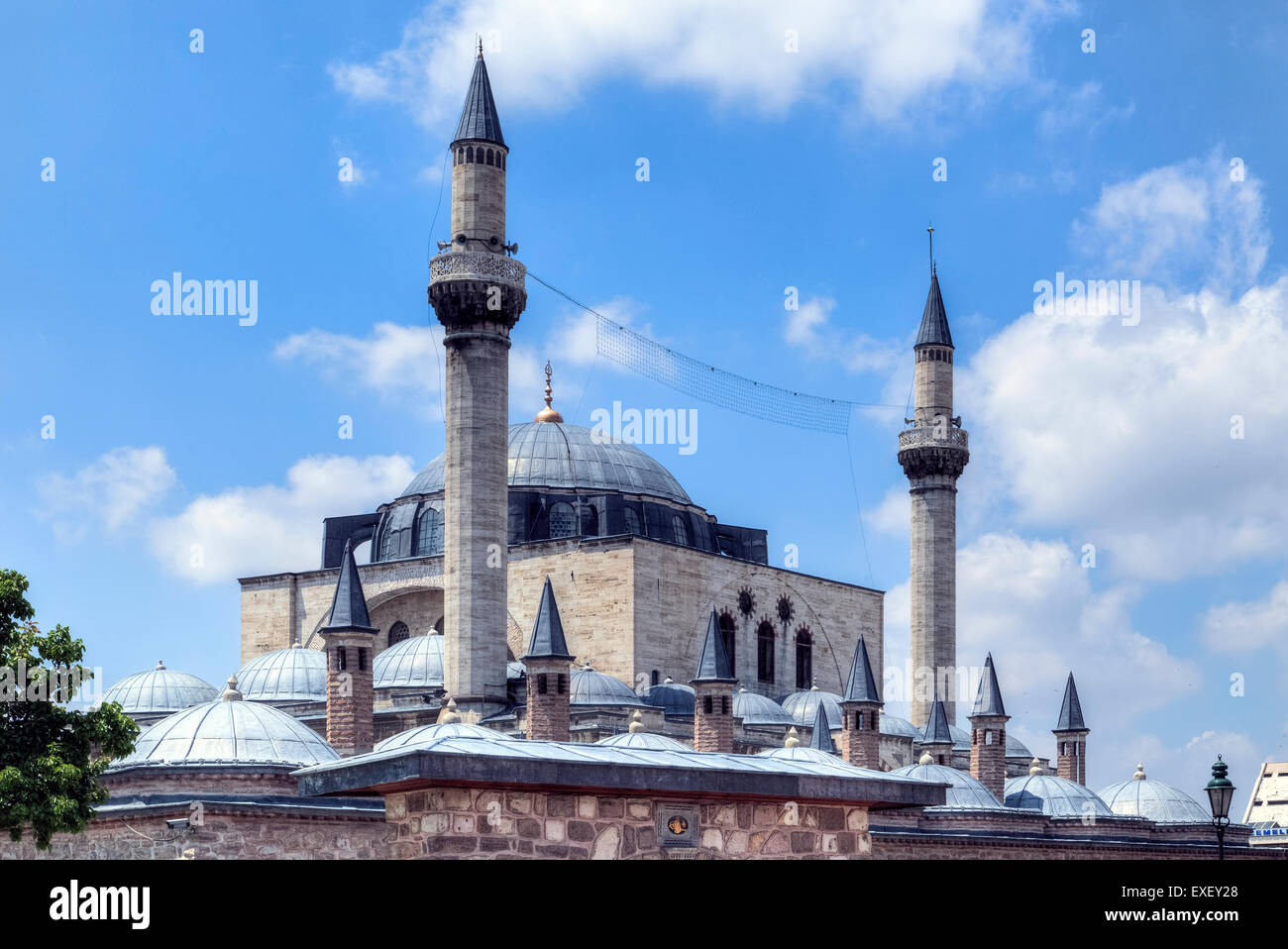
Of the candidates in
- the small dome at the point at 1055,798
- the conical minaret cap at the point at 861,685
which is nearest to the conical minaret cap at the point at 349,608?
the conical minaret cap at the point at 861,685

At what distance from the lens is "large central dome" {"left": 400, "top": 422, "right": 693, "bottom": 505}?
153ft

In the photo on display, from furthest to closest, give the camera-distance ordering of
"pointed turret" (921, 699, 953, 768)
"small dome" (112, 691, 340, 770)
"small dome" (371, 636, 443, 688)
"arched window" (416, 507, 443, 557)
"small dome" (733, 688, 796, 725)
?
"arched window" (416, 507, 443, 557)
"small dome" (733, 688, 796, 725)
"pointed turret" (921, 699, 953, 768)
"small dome" (371, 636, 443, 688)
"small dome" (112, 691, 340, 770)

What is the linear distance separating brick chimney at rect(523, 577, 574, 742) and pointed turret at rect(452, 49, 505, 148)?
10517mm

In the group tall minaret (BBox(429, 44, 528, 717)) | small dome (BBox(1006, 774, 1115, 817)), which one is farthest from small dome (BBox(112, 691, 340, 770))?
small dome (BBox(1006, 774, 1115, 817))

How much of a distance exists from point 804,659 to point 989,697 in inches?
349

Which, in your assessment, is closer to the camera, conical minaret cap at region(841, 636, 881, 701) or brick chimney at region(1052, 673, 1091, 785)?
conical minaret cap at region(841, 636, 881, 701)

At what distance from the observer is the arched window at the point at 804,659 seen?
46.6 meters

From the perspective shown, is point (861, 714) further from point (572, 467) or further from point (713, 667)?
point (572, 467)

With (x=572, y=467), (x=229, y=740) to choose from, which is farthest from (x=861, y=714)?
(x=229, y=740)

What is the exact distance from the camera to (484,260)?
118ft

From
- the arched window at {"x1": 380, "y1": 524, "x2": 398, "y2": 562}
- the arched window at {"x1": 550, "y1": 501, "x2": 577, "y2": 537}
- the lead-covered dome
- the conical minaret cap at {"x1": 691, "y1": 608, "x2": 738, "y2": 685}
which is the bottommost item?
the lead-covered dome

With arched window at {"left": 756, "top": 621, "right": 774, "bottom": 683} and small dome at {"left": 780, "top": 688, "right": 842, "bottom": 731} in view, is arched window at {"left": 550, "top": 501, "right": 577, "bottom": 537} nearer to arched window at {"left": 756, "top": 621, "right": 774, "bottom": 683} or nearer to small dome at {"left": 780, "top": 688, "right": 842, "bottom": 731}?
arched window at {"left": 756, "top": 621, "right": 774, "bottom": 683}
